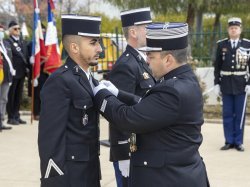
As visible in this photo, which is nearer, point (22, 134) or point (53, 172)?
point (53, 172)

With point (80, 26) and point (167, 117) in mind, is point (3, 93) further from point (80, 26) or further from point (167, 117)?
point (167, 117)

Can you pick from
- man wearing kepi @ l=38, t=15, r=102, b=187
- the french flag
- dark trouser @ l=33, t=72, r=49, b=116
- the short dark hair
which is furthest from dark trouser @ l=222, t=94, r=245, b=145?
the short dark hair

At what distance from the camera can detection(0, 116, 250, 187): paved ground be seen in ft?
21.2

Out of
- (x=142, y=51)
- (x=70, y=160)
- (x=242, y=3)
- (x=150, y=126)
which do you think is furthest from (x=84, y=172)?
(x=242, y=3)

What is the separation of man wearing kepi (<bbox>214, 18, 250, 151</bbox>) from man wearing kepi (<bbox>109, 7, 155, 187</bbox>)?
3671mm

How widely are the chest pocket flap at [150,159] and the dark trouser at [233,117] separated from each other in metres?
5.11

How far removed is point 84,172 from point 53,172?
0.23m

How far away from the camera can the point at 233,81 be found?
8055mm

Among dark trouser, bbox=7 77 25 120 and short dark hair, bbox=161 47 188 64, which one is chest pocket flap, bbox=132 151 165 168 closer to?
short dark hair, bbox=161 47 188 64

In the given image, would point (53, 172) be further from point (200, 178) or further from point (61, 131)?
point (200, 178)

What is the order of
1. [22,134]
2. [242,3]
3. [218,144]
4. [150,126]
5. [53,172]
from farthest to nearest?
[242,3], [22,134], [218,144], [53,172], [150,126]

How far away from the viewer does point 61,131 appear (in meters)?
3.32

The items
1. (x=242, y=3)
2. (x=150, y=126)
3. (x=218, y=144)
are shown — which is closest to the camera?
(x=150, y=126)

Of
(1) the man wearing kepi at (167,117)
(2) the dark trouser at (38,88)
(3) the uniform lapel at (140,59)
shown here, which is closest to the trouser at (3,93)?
(2) the dark trouser at (38,88)
